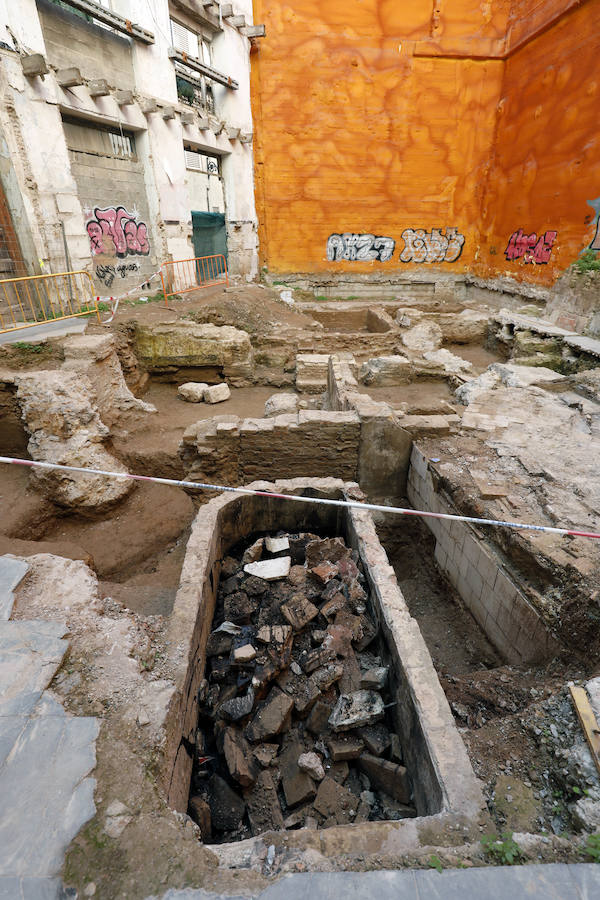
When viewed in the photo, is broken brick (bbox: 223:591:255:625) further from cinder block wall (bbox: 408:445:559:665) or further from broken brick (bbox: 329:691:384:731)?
cinder block wall (bbox: 408:445:559:665)

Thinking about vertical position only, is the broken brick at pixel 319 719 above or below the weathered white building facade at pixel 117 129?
below

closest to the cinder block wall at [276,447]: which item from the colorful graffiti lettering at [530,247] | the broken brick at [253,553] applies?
the broken brick at [253,553]

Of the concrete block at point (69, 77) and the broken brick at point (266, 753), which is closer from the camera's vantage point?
the broken brick at point (266, 753)

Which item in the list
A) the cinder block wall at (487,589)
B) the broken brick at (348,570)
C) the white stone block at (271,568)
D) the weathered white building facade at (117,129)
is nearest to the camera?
the cinder block wall at (487,589)

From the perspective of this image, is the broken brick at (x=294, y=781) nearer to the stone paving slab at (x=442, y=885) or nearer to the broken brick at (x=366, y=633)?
the broken brick at (x=366, y=633)

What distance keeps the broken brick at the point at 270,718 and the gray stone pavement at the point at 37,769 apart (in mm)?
1179

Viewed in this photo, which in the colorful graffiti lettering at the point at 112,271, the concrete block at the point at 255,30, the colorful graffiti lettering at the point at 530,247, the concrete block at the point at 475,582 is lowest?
the concrete block at the point at 475,582

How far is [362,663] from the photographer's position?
3332 mm

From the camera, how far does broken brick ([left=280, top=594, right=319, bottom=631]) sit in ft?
11.5

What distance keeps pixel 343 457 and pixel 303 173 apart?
13337mm

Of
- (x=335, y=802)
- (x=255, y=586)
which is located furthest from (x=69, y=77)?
(x=335, y=802)

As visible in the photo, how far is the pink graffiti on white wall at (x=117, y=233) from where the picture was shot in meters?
11.2

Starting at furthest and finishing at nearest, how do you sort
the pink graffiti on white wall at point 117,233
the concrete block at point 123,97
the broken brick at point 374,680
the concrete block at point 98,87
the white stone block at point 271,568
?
1. the pink graffiti on white wall at point 117,233
2. the concrete block at point 123,97
3. the concrete block at point 98,87
4. the white stone block at point 271,568
5. the broken brick at point 374,680

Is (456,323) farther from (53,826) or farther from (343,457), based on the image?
(53,826)
